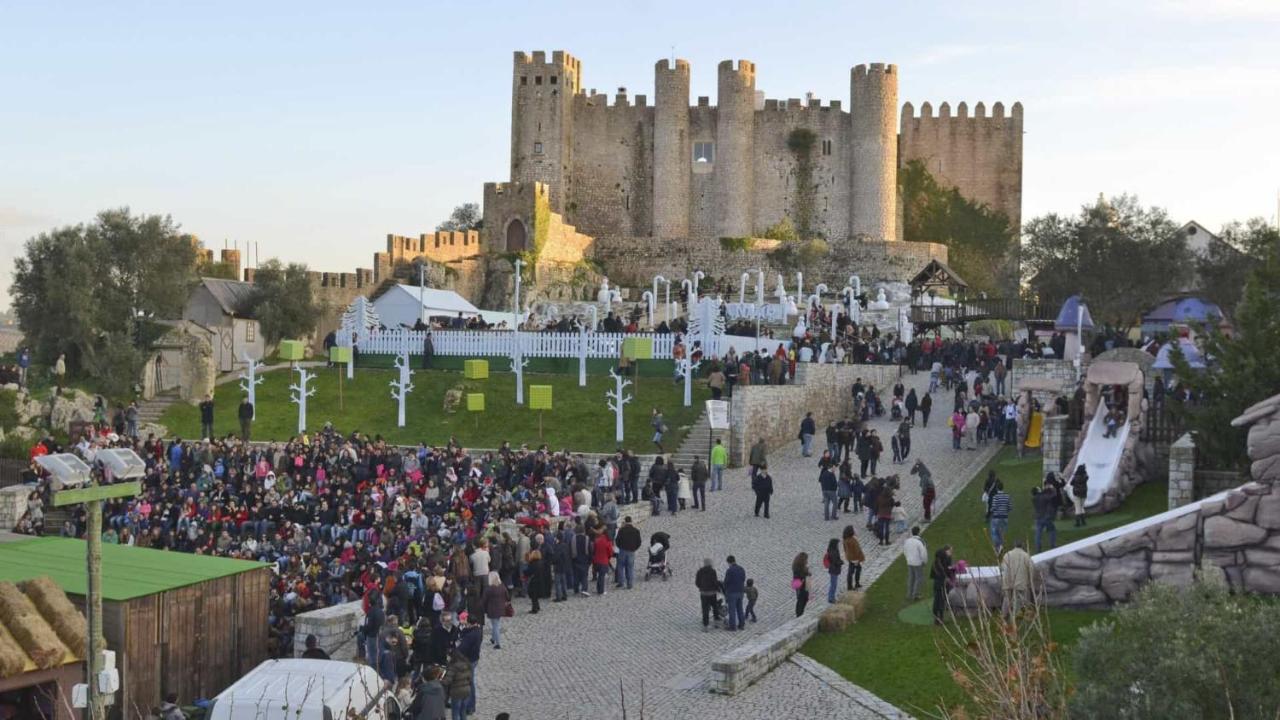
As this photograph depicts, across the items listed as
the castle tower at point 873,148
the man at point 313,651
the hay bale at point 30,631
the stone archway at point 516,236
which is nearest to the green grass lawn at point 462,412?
the man at point 313,651

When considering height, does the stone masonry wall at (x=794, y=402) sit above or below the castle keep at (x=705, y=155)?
below

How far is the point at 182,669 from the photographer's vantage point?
16.6 metres

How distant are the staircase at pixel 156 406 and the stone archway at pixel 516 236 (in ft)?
89.3

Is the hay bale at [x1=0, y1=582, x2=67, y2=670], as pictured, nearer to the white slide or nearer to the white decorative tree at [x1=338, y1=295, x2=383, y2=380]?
the white slide

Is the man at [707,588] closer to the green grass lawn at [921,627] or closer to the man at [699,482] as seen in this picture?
the green grass lawn at [921,627]

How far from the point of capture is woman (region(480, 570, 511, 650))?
54.9ft

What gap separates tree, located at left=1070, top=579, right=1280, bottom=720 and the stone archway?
5295 cm

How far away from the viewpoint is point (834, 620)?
1652 cm

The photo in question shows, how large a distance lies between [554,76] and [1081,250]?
106ft

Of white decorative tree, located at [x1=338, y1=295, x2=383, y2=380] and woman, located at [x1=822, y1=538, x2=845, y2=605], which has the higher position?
white decorative tree, located at [x1=338, y1=295, x2=383, y2=380]

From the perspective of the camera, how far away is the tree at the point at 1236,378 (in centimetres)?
1930

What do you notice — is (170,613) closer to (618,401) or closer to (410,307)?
(618,401)

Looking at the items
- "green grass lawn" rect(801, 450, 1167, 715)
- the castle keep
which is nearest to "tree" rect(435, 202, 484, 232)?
the castle keep

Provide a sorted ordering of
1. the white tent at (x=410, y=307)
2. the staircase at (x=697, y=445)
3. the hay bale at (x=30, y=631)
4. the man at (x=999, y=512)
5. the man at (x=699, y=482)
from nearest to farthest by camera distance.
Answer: the hay bale at (x=30, y=631) < the man at (x=999, y=512) < the man at (x=699, y=482) < the staircase at (x=697, y=445) < the white tent at (x=410, y=307)
